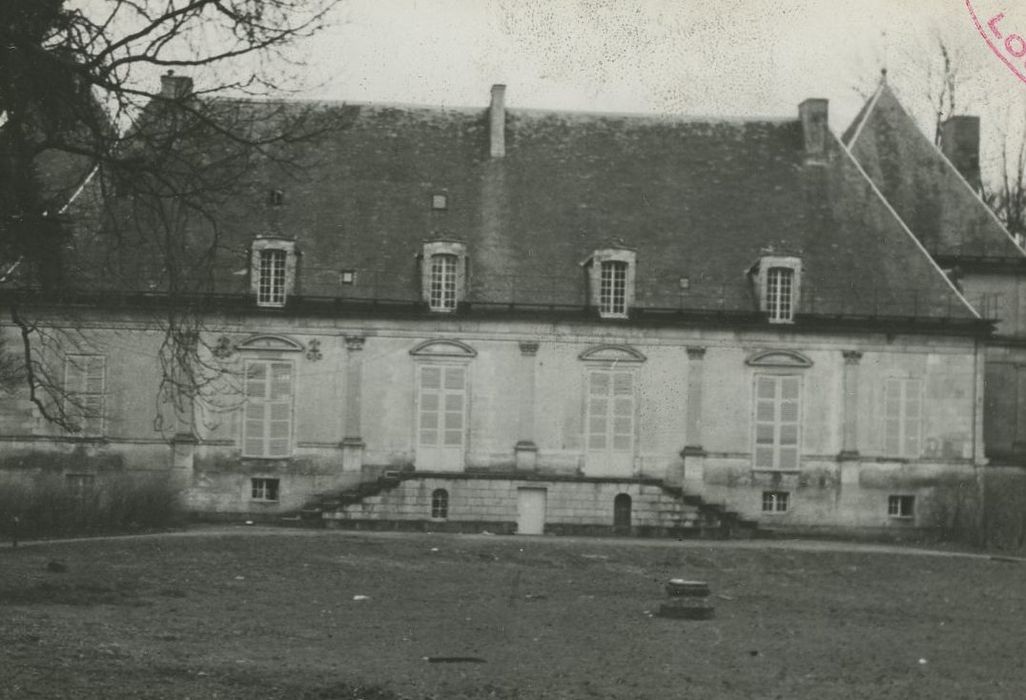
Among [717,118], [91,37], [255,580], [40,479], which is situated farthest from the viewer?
[717,118]

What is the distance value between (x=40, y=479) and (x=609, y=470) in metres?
12.6

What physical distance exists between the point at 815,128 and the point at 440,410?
1224cm

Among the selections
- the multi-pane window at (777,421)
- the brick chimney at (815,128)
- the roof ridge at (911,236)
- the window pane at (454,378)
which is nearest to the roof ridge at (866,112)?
the roof ridge at (911,236)

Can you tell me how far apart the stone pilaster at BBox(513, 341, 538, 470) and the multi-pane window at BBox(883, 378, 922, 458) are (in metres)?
8.12

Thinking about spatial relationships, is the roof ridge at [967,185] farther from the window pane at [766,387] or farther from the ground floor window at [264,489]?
the ground floor window at [264,489]

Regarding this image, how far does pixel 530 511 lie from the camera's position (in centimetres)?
3259

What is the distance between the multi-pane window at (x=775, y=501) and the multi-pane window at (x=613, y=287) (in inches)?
209

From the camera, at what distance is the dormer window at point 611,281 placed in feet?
111

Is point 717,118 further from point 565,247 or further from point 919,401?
point 919,401

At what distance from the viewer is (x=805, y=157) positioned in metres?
37.2

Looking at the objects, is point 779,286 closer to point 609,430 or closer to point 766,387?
point 766,387

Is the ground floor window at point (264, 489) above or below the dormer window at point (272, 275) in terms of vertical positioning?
below

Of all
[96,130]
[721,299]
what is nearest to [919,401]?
[721,299]

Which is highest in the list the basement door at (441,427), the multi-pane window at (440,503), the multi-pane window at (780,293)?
the multi-pane window at (780,293)
